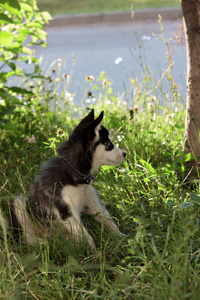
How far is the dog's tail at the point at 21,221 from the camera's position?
3117mm

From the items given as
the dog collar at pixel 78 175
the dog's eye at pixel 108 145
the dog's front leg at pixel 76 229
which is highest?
the dog's eye at pixel 108 145

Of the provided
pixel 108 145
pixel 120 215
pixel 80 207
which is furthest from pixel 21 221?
pixel 108 145

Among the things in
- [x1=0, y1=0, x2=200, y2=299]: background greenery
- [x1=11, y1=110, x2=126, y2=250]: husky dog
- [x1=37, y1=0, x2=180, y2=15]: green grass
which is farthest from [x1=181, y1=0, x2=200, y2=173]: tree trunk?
[x1=37, y1=0, x2=180, y2=15]: green grass

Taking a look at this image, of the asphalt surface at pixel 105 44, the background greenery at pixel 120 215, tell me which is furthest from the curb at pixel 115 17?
the background greenery at pixel 120 215

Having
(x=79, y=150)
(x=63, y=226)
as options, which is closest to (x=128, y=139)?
(x=79, y=150)

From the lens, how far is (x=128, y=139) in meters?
4.41

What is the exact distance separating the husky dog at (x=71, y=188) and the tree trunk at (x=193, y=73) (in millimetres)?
918

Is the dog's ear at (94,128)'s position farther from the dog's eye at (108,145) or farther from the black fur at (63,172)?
the dog's eye at (108,145)

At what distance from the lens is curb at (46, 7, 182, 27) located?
12883 mm

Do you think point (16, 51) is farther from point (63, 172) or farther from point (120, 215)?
point (120, 215)

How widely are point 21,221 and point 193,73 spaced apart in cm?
199

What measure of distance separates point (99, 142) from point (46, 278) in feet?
3.62

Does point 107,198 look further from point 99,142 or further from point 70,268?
point 70,268

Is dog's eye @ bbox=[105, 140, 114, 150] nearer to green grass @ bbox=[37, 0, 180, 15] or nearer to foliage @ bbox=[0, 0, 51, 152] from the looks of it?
foliage @ bbox=[0, 0, 51, 152]
